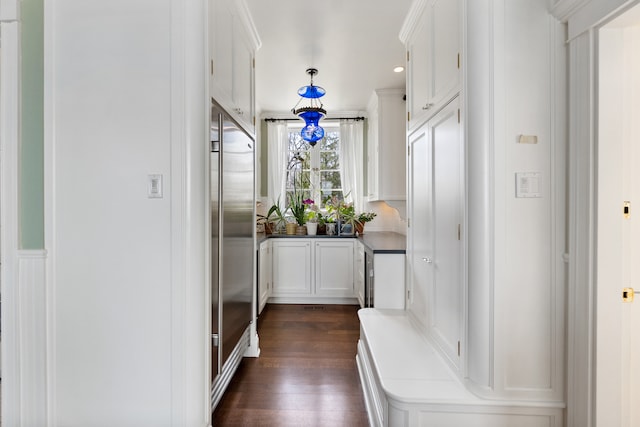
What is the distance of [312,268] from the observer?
4070 mm

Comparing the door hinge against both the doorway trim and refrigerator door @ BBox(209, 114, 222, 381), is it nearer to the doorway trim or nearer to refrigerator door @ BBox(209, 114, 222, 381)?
refrigerator door @ BBox(209, 114, 222, 381)

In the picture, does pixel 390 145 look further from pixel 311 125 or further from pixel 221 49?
pixel 221 49

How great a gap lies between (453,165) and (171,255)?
1392 millimetres

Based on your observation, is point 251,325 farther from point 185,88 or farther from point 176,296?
point 185,88

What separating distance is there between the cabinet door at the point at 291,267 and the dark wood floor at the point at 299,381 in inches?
26.9

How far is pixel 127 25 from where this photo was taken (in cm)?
144

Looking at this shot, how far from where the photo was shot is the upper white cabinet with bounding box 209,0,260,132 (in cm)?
170

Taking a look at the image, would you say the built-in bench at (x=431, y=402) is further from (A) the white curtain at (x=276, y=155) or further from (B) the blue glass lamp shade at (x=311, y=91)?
(A) the white curtain at (x=276, y=155)

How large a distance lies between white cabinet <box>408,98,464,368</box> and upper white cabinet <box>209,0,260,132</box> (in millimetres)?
1202

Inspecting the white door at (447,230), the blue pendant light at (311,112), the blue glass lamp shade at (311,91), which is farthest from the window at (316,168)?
the white door at (447,230)

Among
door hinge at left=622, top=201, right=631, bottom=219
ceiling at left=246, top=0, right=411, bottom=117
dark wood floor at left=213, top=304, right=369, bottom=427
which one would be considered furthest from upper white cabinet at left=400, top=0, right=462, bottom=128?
dark wood floor at left=213, top=304, right=369, bottom=427

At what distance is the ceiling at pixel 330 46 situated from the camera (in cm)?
228

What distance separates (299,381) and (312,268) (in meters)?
1.90

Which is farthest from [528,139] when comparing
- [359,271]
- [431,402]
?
[359,271]
